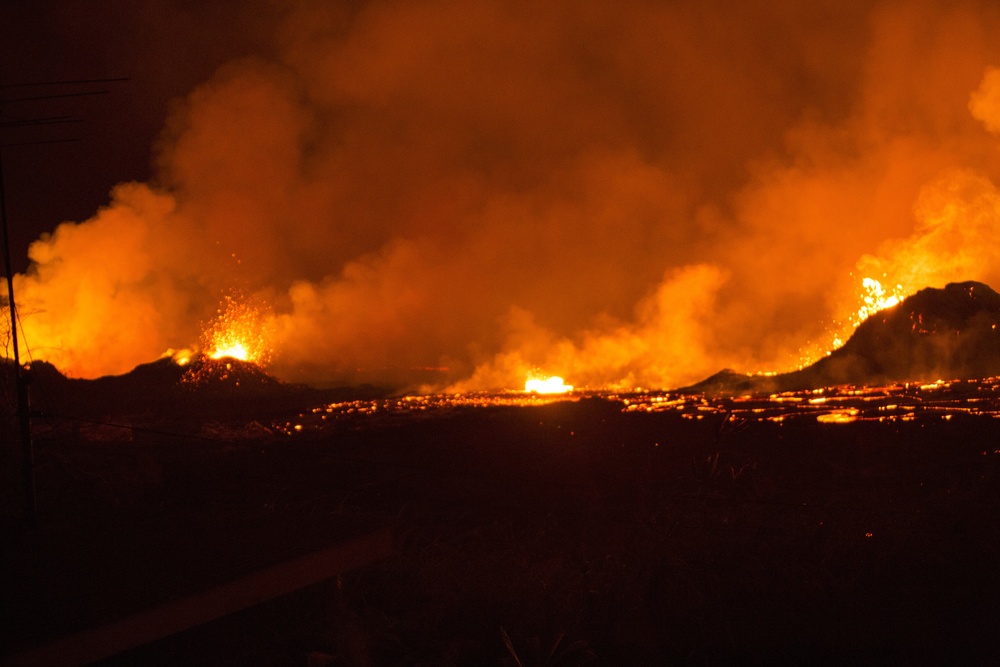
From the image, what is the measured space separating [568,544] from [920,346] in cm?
3184

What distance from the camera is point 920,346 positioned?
3947 cm

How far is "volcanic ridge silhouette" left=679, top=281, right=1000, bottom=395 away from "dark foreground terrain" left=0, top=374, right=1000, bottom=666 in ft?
33.9

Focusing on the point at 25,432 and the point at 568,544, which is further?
the point at 568,544

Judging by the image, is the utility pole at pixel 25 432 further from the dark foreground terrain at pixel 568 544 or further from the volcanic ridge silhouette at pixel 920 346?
the volcanic ridge silhouette at pixel 920 346

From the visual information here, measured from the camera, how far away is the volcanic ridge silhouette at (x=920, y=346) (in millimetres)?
37906

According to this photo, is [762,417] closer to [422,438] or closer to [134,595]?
[422,438]

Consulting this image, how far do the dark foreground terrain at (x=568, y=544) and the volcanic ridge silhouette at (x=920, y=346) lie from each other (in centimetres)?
1035

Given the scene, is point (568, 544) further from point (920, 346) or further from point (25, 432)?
point (920, 346)

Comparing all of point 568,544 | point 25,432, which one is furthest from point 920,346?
point 25,432

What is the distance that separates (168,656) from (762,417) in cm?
2523

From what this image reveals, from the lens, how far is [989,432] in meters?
22.6

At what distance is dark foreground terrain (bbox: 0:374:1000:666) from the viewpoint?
336 inches

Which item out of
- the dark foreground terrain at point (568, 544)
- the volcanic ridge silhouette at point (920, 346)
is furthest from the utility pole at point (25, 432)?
the volcanic ridge silhouette at point (920, 346)

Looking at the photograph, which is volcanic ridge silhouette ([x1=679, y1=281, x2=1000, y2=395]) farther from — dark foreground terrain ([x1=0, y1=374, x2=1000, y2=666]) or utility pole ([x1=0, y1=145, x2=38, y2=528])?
utility pole ([x1=0, y1=145, x2=38, y2=528])
